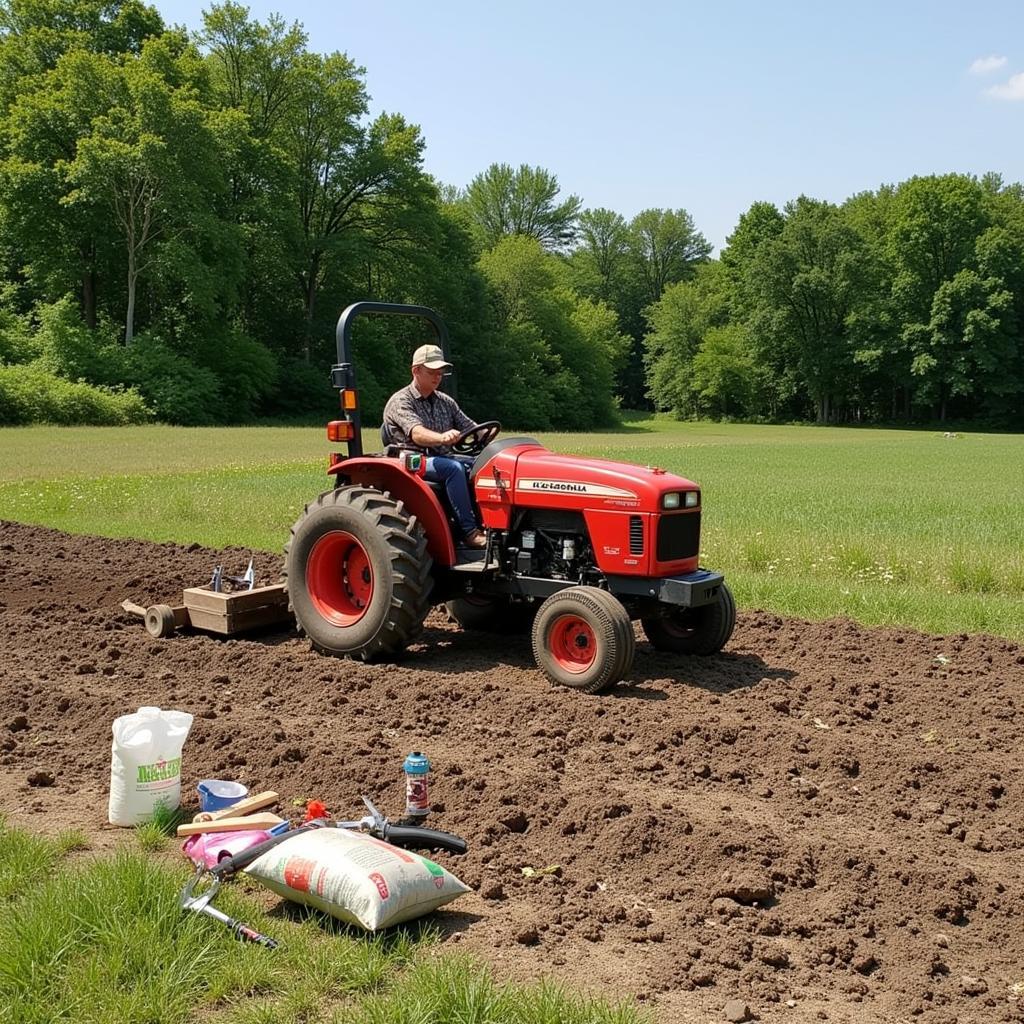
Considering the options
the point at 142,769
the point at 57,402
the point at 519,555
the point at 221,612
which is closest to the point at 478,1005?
the point at 142,769

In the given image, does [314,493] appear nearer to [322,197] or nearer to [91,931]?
[91,931]

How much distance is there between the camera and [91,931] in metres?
3.11

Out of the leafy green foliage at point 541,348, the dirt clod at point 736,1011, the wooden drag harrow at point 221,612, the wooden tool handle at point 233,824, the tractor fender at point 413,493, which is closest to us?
the dirt clod at point 736,1011

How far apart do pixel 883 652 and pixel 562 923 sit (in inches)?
162

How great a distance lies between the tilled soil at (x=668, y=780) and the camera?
3186mm

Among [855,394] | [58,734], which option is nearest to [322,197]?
[855,394]

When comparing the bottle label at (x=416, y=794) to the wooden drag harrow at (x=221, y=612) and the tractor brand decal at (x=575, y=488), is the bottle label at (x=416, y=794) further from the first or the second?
the wooden drag harrow at (x=221, y=612)

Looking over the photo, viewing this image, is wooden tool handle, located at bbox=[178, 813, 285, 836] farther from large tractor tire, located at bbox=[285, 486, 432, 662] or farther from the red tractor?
large tractor tire, located at bbox=[285, 486, 432, 662]

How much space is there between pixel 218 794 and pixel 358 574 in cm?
297

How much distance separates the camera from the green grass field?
8.87 m

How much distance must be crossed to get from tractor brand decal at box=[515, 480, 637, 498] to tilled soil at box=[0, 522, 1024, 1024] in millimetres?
1094

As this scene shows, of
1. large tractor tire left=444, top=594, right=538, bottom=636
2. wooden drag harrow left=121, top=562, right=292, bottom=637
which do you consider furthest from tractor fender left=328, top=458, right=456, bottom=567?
wooden drag harrow left=121, top=562, right=292, bottom=637

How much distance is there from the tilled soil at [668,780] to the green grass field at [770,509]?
1.63m

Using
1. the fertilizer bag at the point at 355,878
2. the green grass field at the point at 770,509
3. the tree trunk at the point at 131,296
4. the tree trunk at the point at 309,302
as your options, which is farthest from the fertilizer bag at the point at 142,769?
the tree trunk at the point at 309,302
